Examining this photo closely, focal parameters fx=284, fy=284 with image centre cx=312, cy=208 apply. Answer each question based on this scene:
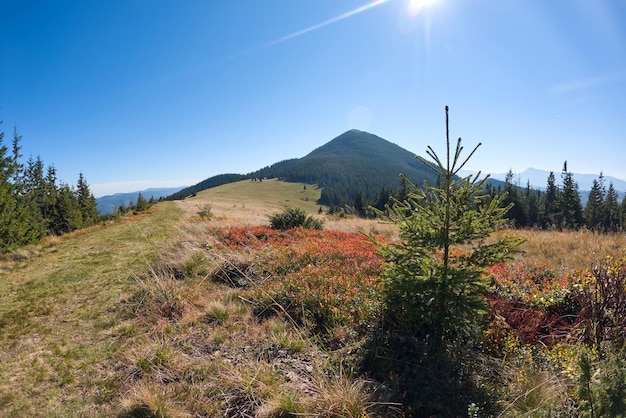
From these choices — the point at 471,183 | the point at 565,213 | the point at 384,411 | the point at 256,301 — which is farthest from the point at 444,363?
the point at 565,213

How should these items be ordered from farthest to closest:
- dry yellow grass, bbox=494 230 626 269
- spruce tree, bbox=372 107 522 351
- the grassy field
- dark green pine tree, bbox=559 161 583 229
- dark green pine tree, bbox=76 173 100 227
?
dark green pine tree, bbox=559 161 583 229
dark green pine tree, bbox=76 173 100 227
dry yellow grass, bbox=494 230 626 269
spruce tree, bbox=372 107 522 351
the grassy field

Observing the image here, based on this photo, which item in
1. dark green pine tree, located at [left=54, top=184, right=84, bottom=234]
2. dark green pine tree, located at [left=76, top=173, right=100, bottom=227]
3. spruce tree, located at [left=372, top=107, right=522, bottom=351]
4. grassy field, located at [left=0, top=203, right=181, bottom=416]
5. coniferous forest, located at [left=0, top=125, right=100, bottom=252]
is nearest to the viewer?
grassy field, located at [left=0, top=203, right=181, bottom=416]

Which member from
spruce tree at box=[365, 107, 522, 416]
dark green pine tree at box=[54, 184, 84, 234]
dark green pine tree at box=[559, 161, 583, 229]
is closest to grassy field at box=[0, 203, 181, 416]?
spruce tree at box=[365, 107, 522, 416]

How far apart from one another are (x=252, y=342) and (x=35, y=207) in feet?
137

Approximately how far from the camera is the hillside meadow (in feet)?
10.6

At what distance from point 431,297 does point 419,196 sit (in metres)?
1.45

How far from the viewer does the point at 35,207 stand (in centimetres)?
3275

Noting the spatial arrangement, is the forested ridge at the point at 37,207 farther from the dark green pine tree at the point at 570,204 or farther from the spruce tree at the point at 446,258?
the dark green pine tree at the point at 570,204

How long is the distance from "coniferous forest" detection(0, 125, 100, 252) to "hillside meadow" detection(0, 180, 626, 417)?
14.7 m

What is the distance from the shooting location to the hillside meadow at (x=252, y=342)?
10.6 feet

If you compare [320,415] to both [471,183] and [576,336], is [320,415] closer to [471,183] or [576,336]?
[471,183]

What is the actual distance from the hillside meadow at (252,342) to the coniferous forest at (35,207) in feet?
48.2

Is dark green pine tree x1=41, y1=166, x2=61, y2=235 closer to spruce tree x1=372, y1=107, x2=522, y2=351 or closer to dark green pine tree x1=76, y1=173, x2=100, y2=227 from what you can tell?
dark green pine tree x1=76, y1=173, x2=100, y2=227

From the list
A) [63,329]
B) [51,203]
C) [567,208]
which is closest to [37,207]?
[51,203]
